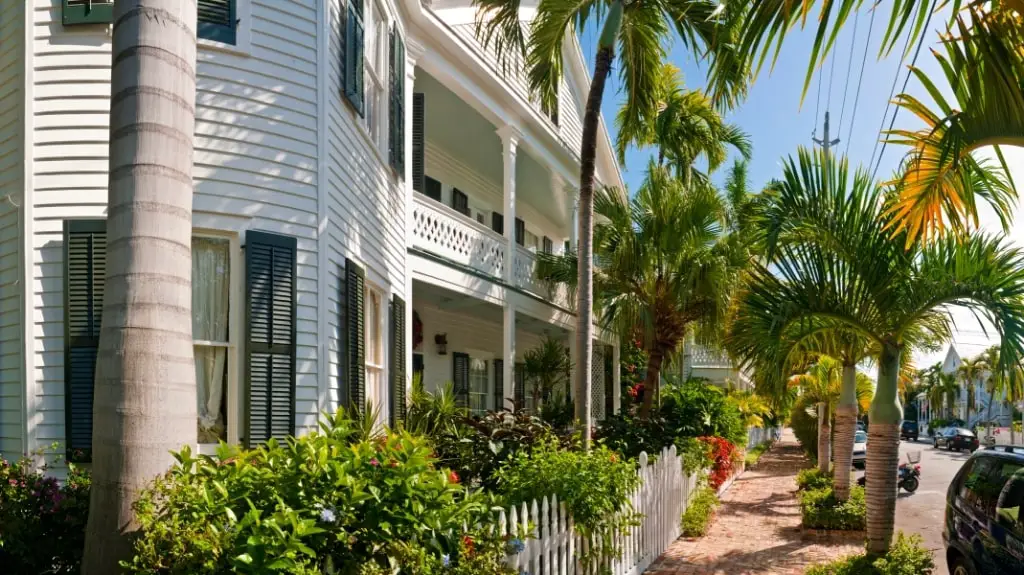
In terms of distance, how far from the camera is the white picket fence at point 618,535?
19.4 feet

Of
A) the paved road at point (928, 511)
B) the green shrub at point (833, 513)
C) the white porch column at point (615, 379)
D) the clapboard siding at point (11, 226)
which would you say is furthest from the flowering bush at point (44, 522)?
the white porch column at point (615, 379)

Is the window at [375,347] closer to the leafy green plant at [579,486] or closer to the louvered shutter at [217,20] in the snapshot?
the leafy green plant at [579,486]

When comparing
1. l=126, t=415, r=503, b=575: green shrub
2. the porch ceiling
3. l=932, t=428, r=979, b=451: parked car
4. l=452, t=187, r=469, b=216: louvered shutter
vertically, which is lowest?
l=932, t=428, r=979, b=451: parked car

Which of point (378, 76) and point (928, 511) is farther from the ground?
point (378, 76)

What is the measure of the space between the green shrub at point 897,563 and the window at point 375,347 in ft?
17.0

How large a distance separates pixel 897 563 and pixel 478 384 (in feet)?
43.0

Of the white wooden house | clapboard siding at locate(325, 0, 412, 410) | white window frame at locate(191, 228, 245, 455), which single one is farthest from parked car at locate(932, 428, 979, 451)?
white window frame at locate(191, 228, 245, 455)

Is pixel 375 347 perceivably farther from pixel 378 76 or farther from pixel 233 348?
pixel 378 76

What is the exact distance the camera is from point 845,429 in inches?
483

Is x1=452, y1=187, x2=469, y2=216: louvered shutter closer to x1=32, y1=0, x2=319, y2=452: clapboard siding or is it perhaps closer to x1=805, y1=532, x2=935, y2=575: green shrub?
x1=32, y1=0, x2=319, y2=452: clapboard siding

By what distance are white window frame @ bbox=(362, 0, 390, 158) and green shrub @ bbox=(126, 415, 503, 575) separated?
638 cm

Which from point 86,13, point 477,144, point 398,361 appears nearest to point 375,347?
point 398,361

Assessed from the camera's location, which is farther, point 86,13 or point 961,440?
point 961,440

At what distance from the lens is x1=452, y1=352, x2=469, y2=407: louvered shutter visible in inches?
719
